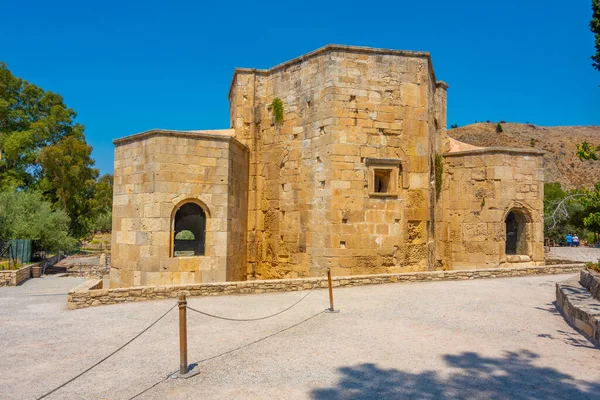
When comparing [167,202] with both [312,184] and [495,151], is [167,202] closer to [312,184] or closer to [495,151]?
[312,184]

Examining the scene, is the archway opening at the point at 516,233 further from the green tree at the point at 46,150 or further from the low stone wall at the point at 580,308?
the green tree at the point at 46,150

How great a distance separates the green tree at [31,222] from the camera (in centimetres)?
2083

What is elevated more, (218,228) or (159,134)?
(159,134)

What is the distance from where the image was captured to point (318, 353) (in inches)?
231

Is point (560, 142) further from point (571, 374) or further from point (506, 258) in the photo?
point (571, 374)

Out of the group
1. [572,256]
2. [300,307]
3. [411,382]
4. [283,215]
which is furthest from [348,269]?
[572,256]

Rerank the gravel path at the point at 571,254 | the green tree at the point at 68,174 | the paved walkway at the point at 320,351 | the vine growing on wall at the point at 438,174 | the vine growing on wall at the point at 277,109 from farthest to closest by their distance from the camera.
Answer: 1. the green tree at the point at 68,174
2. the gravel path at the point at 571,254
3. the vine growing on wall at the point at 438,174
4. the vine growing on wall at the point at 277,109
5. the paved walkway at the point at 320,351

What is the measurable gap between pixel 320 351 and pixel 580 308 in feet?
14.7

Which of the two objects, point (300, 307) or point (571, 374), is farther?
point (300, 307)

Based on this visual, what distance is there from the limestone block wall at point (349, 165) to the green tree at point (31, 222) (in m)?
14.2

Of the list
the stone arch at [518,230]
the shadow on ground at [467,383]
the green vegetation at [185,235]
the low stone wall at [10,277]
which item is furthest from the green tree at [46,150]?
the shadow on ground at [467,383]

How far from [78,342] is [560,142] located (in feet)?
254

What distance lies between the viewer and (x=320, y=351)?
19.5ft

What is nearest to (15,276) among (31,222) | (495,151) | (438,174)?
(31,222)
